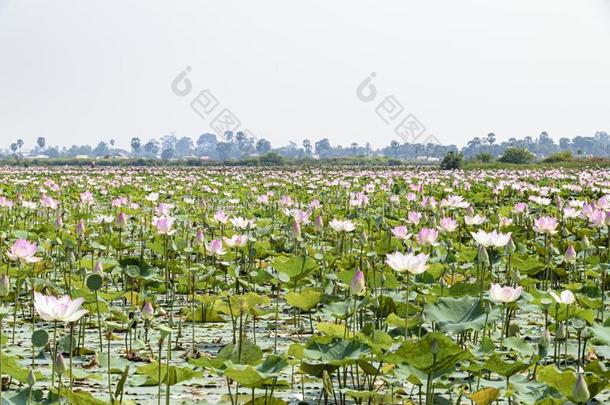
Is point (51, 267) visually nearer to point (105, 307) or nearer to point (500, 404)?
point (105, 307)

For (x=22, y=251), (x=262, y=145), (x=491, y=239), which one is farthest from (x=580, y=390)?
(x=262, y=145)

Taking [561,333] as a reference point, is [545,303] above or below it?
above

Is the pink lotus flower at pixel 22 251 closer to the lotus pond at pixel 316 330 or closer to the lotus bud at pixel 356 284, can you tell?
the lotus pond at pixel 316 330

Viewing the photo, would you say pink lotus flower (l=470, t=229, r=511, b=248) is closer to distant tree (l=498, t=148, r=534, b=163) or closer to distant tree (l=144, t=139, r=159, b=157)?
distant tree (l=498, t=148, r=534, b=163)

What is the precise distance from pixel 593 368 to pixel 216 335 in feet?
6.85

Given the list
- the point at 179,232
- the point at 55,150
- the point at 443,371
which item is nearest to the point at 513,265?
the point at 443,371

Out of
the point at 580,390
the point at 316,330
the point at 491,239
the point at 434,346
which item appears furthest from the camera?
the point at 316,330

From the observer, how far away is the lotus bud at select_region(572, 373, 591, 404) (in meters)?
1.81

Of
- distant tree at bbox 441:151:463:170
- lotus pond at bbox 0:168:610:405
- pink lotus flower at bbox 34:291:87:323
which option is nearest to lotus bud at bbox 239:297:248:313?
lotus pond at bbox 0:168:610:405

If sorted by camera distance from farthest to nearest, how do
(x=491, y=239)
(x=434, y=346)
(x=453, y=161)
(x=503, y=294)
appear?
(x=453, y=161)
(x=491, y=239)
(x=503, y=294)
(x=434, y=346)

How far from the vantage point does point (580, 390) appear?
1812mm

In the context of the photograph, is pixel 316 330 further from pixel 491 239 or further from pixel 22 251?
pixel 22 251

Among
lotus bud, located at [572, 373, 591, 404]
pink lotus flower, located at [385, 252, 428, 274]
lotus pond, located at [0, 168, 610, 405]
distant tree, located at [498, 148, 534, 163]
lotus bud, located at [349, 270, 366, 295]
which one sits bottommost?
lotus pond, located at [0, 168, 610, 405]

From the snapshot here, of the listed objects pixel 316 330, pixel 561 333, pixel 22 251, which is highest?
pixel 22 251
